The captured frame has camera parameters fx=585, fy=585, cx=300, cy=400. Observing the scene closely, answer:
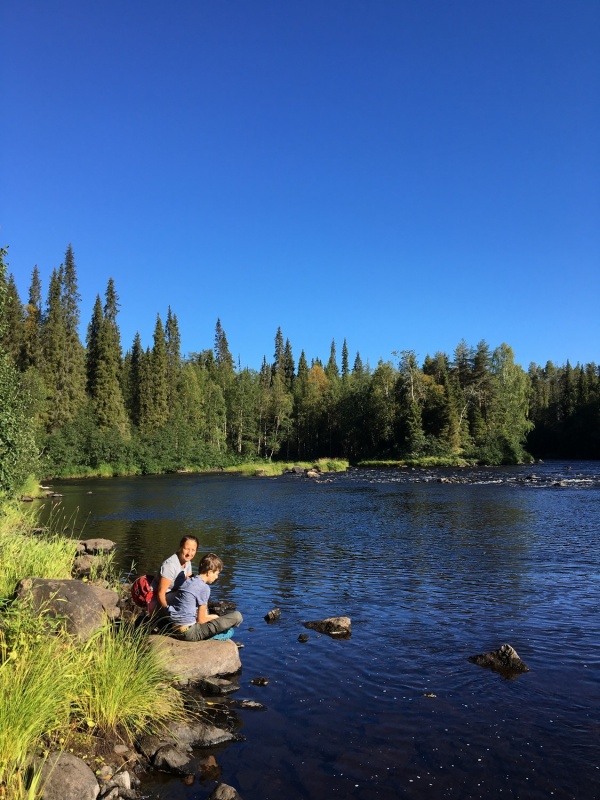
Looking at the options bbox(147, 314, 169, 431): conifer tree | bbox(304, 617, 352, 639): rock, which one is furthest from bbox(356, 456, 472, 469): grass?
bbox(304, 617, 352, 639): rock

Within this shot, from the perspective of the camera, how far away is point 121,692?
6.12m

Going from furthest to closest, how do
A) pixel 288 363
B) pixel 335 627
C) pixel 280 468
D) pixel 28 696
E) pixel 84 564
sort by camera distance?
pixel 288 363
pixel 280 468
pixel 84 564
pixel 335 627
pixel 28 696

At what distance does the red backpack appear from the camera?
9.59 meters

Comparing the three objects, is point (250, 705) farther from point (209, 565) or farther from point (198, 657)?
point (209, 565)

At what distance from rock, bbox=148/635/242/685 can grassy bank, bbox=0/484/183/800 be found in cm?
49

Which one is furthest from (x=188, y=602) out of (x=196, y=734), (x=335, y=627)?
(x=335, y=627)

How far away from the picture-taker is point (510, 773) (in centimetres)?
596

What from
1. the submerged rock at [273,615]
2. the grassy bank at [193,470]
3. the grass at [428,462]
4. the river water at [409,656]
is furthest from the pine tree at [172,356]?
the submerged rock at [273,615]

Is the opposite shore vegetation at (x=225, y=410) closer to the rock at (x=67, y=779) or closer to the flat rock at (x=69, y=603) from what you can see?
the flat rock at (x=69, y=603)

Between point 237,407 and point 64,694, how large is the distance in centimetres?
8933

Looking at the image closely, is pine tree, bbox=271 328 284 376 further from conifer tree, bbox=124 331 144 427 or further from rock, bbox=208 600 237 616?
rock, bbox=208 600 237 616

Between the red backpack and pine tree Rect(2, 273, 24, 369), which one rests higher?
pine tree Rect(2, 273, 24, 369)

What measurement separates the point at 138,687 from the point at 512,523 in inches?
806

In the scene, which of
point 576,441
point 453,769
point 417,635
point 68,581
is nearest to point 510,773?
point 453,769
